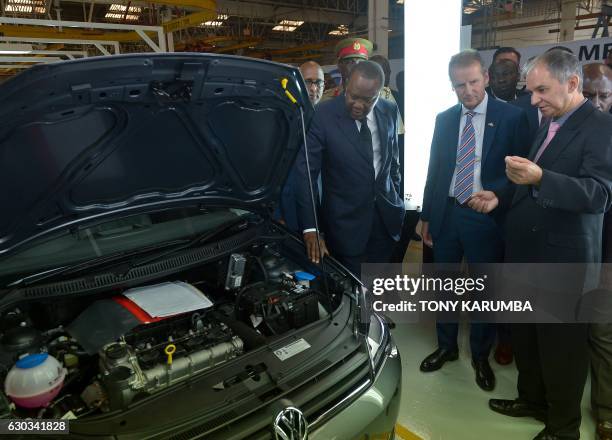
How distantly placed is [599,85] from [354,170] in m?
1.51

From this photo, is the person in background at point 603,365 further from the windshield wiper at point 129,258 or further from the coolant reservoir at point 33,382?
the coolant reservoir at point 33,382

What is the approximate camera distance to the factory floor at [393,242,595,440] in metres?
2.19

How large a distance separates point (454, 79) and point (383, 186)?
0.72 metres

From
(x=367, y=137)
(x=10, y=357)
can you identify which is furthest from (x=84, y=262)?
(x=367, y=137)

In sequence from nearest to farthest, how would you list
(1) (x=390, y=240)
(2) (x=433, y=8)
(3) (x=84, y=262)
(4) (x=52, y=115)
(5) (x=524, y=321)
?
1. (4) (x=52, y=115)
2. (3) (x=84, y=262)
3. (5) (x=524, y=321)
4. (1) (x=390, y=240)
5. (2) (x=433, y=8)

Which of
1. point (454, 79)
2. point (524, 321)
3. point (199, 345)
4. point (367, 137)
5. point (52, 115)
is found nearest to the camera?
point (52, 115)

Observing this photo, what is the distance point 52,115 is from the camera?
1.33m

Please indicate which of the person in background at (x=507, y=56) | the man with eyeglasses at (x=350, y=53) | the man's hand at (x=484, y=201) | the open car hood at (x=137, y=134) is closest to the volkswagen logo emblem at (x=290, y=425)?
the open car hood at (x=137, y=134)

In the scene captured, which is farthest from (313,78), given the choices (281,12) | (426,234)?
(281,12)

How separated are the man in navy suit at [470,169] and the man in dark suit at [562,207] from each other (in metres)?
0.30

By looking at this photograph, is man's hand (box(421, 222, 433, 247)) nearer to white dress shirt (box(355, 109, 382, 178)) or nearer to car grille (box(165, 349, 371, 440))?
white dress shirt (box(355, 109, 382, 178))

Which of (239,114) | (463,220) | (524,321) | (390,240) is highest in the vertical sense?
(239,114)

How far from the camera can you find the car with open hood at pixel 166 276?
50.6 inches

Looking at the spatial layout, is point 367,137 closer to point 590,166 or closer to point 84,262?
point 590,166
